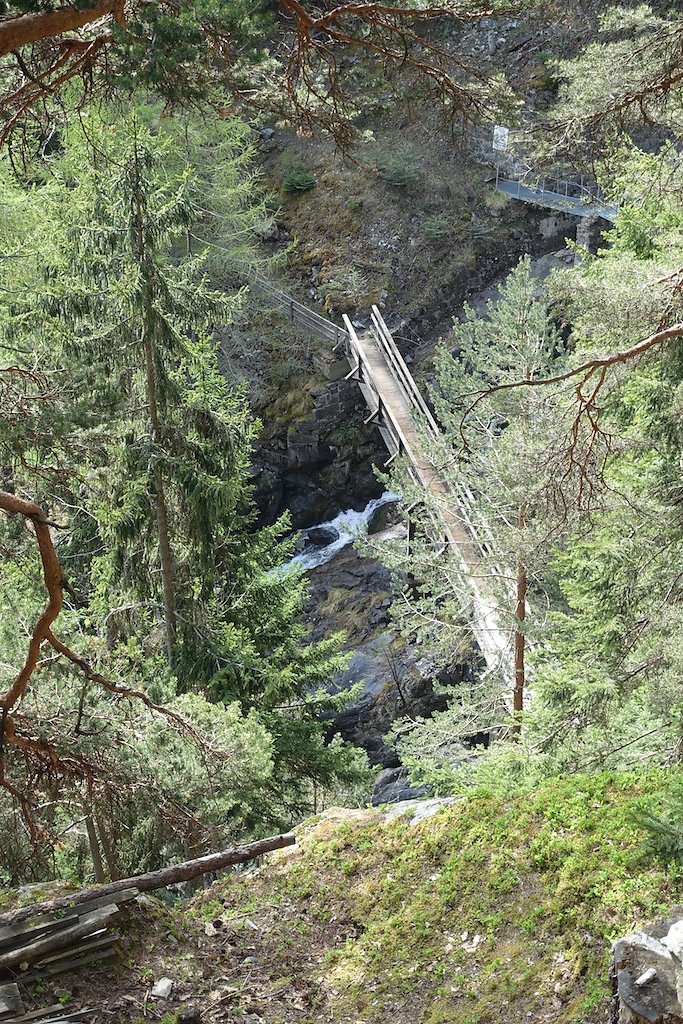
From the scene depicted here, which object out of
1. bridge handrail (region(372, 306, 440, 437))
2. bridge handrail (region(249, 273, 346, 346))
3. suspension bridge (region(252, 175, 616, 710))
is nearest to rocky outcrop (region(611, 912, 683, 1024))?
A: suspension bridge (region(252, 175, 616, 710))

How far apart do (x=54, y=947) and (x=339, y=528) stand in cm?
1517

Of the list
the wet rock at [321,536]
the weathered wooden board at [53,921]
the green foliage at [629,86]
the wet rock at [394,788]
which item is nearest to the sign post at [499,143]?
the wet rock at [321,536]

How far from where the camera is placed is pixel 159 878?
477 cm

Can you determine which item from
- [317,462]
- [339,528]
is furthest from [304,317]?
[339,528]

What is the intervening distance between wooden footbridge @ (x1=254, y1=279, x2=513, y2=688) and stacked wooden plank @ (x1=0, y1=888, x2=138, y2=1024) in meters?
6.62

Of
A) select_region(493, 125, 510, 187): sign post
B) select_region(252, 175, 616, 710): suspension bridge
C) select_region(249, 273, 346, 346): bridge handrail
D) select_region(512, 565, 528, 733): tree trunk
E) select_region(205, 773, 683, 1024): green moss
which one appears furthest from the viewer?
select_region(493, 125, 510, 187): sign post

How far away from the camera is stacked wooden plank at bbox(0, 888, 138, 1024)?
3.54 metres

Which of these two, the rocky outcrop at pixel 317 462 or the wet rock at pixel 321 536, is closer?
the wet rock at pixel 321 536

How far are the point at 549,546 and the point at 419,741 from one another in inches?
139

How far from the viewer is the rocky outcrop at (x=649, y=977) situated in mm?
2994

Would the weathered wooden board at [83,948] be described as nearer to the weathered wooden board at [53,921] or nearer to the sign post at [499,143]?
the weathered wooden board at [53,921]

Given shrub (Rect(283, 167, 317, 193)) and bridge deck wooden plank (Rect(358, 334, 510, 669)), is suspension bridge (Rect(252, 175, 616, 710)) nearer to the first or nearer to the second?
bridge deck wooden plank (Rect(358, 334, 510, 669))

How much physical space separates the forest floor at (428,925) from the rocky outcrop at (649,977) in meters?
0.21

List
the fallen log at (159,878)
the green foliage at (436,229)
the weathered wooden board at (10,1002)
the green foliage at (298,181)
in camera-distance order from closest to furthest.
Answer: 1. the weathered wooden board at (10,1002)
2. the fallen log at (159,878)
3. the green foliage at (436,229)
4. the green foliage at (298,181)
